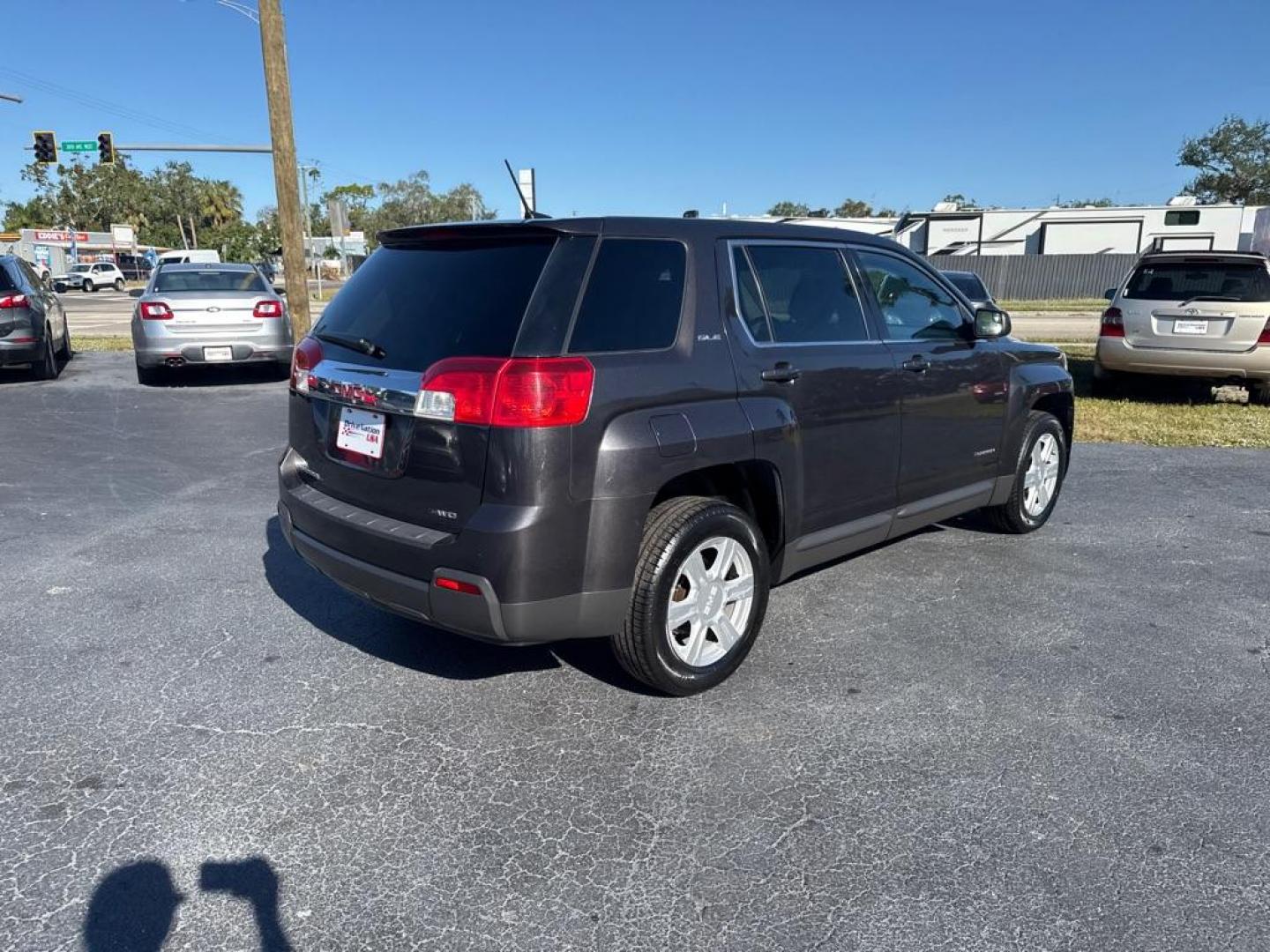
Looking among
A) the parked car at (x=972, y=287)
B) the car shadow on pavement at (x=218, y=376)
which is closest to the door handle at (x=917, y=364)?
the car shadow on pavement at (x=218, y=376)

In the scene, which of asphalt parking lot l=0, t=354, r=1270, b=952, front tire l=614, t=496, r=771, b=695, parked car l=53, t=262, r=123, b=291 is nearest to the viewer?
asphalt parking lot l=0, t=354, r=1270, b=952

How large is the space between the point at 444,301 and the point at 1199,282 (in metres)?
9.47

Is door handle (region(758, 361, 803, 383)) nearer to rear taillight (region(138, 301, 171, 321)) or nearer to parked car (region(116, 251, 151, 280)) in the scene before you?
rear taillight (region(138, 301, 171, 321))

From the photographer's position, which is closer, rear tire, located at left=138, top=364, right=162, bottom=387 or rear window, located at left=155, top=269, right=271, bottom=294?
rear window, located at left=155, top=269, right=271, bottom=294

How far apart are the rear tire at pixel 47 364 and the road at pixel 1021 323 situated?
5833 millimetres

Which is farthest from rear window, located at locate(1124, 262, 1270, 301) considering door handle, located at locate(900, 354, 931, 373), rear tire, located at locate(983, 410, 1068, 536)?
door handle, located at locate(900, 354, 931, 373)

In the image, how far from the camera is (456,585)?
118 inches

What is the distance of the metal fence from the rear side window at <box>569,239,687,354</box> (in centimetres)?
3324

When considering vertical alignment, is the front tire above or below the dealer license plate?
below

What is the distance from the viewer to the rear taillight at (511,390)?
289cm

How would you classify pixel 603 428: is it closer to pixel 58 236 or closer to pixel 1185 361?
pixel 1185 361

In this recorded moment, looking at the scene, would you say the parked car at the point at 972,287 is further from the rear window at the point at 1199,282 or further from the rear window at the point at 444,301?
the rear window at the point at 444,301

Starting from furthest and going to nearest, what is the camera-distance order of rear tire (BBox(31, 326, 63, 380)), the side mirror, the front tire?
rear tire (BBox(31, 326, 63, 380)), the side mirror, the front tire

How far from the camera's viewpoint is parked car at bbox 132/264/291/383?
1062 cm
